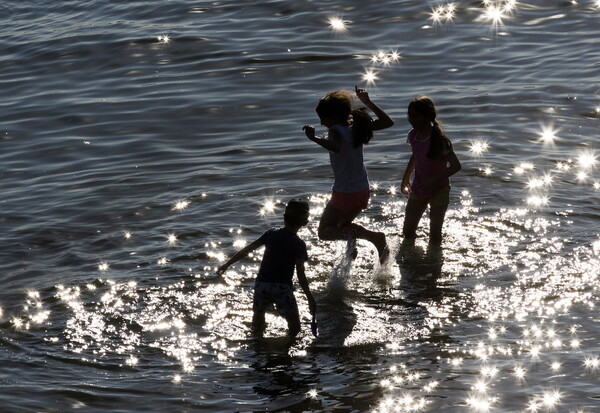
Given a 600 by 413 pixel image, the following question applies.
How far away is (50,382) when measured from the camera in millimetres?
8258

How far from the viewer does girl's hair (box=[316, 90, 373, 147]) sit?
949 centimetres

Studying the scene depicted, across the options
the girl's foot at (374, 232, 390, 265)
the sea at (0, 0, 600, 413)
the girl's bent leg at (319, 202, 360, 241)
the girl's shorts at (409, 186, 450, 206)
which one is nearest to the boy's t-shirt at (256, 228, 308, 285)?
the sea at (0, 0, 600, 413)

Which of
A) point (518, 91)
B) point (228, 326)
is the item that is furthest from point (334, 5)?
point (228, 326)

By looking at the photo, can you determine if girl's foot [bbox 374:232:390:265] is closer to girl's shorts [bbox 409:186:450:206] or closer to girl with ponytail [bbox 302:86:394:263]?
girl with ponytail [bbox 302:86:394:263]

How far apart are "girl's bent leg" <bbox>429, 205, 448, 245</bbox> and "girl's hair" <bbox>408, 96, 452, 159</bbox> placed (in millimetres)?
615

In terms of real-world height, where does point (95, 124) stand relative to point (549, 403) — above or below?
above

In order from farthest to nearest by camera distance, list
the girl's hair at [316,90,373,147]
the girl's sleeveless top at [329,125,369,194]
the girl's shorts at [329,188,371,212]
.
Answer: the girl's shorts at [329,188,371,212] < the girl's sleeveless top at [329,125,369,194] < the girl's hair at [316,90,373,147]

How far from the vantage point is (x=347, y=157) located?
975 centimetres

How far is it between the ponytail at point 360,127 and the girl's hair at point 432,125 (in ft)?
1.95

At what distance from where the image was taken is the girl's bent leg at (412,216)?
34.8ft

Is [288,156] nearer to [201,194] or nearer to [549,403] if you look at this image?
[201,194]

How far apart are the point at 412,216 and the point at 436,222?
0.29 meters

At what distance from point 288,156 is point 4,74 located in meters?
7.10

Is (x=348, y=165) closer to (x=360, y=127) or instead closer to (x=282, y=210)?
(x=360, y=127)
